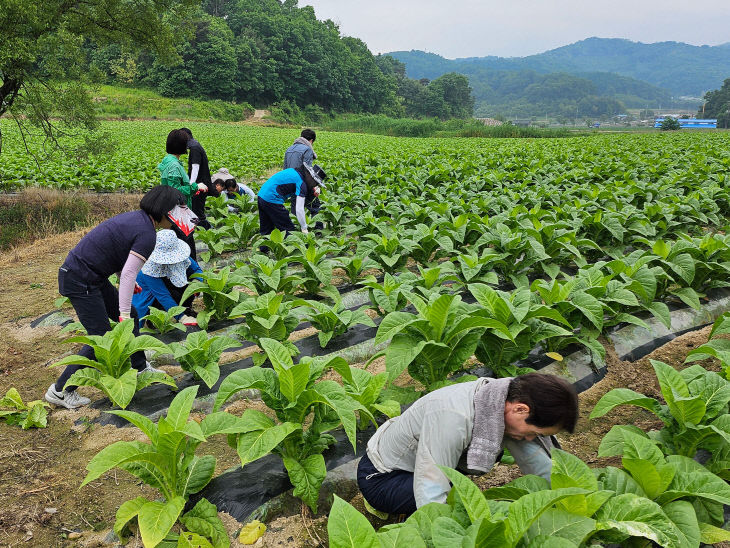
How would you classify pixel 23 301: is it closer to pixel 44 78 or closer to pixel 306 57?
pixel 44 78

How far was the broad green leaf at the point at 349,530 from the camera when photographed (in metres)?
1.63

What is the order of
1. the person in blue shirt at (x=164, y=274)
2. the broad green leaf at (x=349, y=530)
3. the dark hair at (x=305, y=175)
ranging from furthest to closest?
1. the dark hair at (x=305, y=175)
2. the person in blue shirt at (x=164, y=274)
3. the broad green leaf at (x=349, y=530)

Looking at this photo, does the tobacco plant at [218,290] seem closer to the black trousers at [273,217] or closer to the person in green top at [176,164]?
the person in green top at [176,164]

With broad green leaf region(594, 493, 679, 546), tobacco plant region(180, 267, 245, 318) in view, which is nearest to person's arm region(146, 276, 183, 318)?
tobacco plant region(180, 267, 245, 318)

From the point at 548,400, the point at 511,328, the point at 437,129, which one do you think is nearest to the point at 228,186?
the point at 511,328

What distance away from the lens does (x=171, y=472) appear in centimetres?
248

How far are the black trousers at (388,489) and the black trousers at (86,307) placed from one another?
2296 mm

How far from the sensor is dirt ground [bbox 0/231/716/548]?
2.52m

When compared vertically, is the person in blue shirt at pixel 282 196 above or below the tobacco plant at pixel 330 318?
above

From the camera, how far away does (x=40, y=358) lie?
4520 millimetres

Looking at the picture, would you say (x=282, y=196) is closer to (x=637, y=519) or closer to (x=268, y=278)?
(x=268, y=278)

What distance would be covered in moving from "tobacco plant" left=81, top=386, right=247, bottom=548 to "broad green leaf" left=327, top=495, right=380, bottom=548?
3.03 ft

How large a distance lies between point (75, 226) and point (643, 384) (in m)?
10.2

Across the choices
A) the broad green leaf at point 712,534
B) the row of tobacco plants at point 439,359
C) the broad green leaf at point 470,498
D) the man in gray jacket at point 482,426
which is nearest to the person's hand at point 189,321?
the row of tobacco plants at point 439,359
